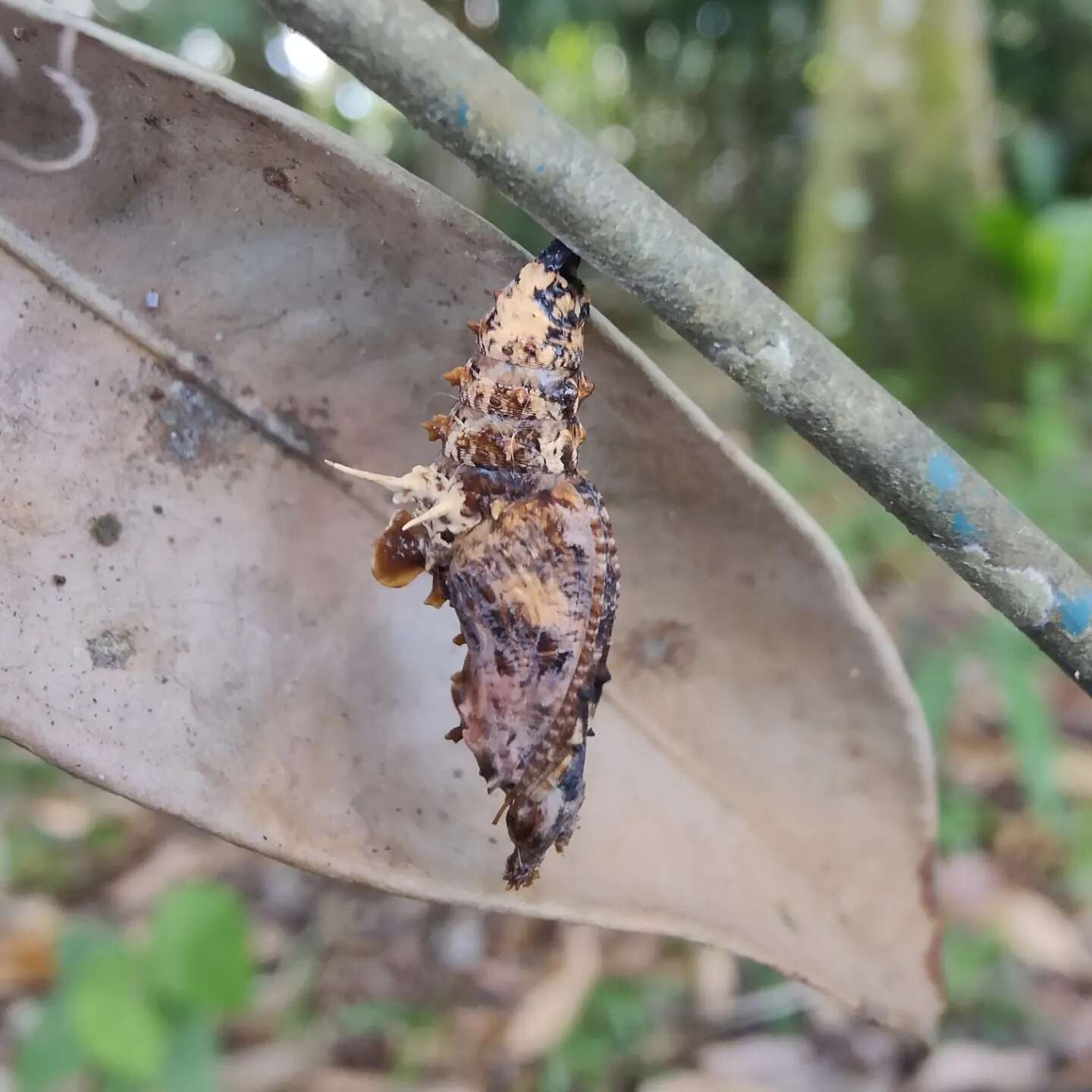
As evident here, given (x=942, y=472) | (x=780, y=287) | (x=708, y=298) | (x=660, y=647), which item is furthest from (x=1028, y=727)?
(x=780, y=287)

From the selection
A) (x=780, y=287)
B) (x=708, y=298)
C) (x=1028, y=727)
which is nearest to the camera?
(x=708, y=298)

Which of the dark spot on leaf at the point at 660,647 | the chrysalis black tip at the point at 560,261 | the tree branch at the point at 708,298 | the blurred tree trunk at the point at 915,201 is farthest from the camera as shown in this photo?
the blurred tree trunk at the point at 915,201

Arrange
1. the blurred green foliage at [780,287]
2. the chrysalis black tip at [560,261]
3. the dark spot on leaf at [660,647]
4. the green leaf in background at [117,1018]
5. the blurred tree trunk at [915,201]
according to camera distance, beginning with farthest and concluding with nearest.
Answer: the blurred tree trunk at [915,201]
the blurred green foliage at [780,287]
the green leaf in background at [117,1018]
the dark spot on leaf at [660,647]
the chrysalis black tip at [560,261]

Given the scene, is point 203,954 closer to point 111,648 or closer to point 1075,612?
point 111,648

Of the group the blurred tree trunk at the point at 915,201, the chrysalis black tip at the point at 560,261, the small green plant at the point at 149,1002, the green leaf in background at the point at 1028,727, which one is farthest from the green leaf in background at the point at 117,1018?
the blurred tree trunk at the point at 915,201

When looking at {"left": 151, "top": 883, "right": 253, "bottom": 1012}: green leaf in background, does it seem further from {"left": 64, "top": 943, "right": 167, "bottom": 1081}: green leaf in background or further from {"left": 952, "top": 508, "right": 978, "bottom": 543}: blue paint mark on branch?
{"left": 952, "top": 508, "right": 978, "bottom": 543}: blue paint mark on branch

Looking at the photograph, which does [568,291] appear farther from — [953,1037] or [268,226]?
[953,1037]

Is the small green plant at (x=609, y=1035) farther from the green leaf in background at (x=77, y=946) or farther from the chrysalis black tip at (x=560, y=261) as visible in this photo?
the chrysalis black tip at (x=560, y=261)

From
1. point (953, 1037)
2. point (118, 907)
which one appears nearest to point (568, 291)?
point (953, 1037)
